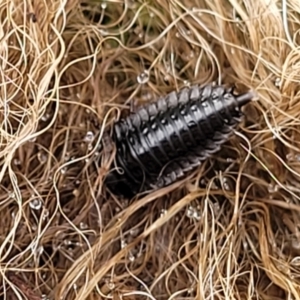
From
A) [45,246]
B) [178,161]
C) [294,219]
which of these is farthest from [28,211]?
[294,219]

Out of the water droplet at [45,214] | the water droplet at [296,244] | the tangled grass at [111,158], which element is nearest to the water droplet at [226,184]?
the tangled grass at [111,158]

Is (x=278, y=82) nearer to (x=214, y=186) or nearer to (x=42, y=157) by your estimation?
(x=214, y=186)

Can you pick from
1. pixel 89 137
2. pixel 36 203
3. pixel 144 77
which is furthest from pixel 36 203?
pixel 144 77

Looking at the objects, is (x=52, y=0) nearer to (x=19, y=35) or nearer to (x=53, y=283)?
(x=19, y=35)

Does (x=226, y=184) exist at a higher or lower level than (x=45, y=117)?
lower

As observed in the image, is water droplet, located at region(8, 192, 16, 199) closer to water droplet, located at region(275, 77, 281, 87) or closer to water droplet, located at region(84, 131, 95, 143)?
water droplet, located at region(84, 131, 95, 143)

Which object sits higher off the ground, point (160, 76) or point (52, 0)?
point (52, 0)

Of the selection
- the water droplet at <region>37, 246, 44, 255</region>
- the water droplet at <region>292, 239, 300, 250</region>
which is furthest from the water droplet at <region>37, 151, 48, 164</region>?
the water droplet at <region>292, 239, 300, 250</region>
